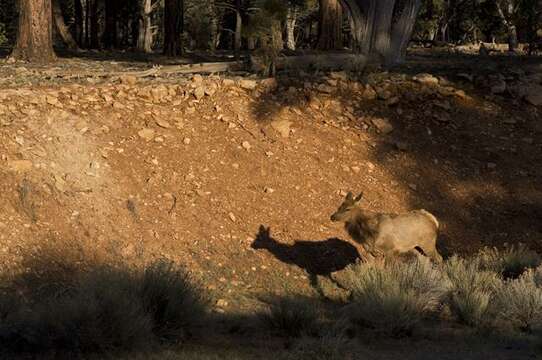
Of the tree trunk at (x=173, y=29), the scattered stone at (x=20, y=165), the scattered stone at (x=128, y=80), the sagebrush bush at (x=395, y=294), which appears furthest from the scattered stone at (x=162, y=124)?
the tree trunk at (x=173, y=29)

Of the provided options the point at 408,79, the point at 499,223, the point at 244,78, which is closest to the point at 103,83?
the point at 244,78

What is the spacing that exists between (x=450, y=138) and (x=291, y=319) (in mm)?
6717

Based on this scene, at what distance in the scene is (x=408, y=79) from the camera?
46.4ft

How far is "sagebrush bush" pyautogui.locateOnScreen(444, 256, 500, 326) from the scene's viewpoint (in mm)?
8203

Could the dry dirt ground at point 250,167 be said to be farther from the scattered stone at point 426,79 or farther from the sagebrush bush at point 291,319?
the sagebrush bush at point 291,319

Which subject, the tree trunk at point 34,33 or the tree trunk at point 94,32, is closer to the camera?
the tree trunk at point 34,33

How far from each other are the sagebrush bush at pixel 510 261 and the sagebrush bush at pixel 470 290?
21 cm

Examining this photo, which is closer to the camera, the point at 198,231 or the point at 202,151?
the point at 198,231

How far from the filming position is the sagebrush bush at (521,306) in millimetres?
8195

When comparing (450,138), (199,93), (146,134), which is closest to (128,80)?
(199,93)

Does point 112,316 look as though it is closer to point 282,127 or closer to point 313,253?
point 313,253

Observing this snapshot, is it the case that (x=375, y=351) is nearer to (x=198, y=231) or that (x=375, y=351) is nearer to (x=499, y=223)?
(x=198, y=231)

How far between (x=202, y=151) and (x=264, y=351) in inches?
A: 213

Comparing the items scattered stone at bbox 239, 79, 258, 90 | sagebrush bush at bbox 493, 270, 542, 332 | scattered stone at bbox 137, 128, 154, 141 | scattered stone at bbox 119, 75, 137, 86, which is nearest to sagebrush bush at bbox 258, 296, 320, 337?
sagebrush bush at bbox 493, 270, 542, 332
